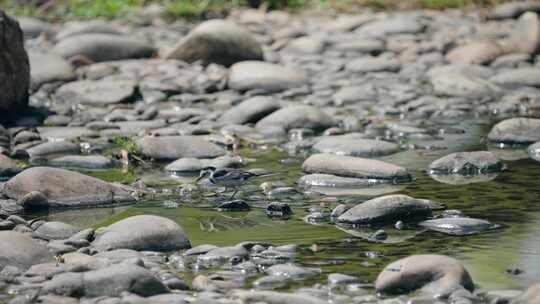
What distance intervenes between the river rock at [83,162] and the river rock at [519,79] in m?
4.29

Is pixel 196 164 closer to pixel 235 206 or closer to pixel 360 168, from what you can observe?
pixel 360 168

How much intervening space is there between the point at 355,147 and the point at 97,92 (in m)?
3.16

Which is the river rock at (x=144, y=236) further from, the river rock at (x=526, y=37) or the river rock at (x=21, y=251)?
the river rock at (x=526, y=37)

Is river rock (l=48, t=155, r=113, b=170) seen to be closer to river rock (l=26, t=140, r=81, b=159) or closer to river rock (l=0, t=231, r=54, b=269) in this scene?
river rock (l=26, t=140, r=81, b=159)

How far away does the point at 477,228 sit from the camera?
554 cm

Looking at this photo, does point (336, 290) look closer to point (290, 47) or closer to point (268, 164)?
point (268, 164)

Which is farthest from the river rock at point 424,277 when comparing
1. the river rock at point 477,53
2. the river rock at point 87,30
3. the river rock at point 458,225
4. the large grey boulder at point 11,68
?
the river rock at point 87,30

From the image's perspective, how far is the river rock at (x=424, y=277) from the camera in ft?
14.6

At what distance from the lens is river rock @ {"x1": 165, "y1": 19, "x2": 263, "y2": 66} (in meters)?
11.5

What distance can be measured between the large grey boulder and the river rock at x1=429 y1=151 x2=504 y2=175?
339cm

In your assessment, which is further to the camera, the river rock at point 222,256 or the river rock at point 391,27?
the river rock at point 391,27

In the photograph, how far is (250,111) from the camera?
9070mm

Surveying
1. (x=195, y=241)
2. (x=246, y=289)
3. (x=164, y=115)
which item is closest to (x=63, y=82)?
(x=164, y=115)

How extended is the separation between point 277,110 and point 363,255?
13.5 feet
